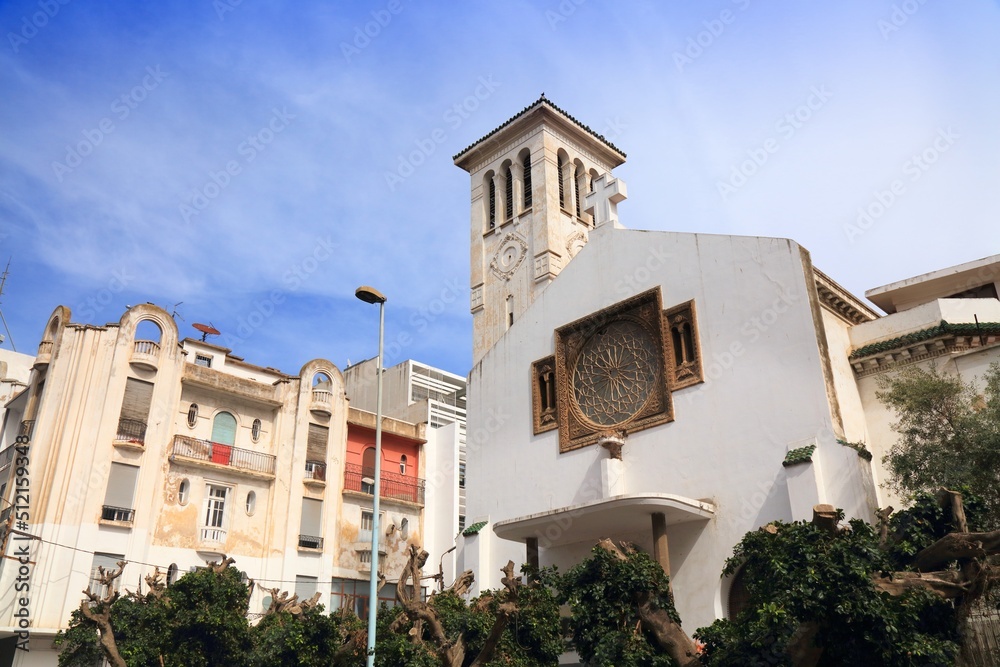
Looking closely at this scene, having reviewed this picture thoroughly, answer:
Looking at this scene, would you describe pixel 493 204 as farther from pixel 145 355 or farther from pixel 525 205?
pixel 145 355

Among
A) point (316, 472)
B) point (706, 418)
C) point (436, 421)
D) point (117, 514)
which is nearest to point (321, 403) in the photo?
point (316, 472)

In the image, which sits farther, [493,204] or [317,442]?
[493,204]

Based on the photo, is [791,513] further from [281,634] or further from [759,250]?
[281,634]

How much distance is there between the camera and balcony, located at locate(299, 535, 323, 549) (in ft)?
93.8

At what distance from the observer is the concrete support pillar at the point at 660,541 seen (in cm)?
1647

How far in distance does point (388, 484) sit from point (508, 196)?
1245 cm

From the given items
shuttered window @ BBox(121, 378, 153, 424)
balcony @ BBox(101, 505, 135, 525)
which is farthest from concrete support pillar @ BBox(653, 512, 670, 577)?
shuttered window @ BBox(121, 378, 153, 424)

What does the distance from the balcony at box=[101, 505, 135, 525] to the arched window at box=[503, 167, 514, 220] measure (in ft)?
57.0

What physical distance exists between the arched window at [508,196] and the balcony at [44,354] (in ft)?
55.7

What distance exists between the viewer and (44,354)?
88.8 feet

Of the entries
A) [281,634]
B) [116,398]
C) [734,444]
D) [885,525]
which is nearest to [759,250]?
[734,444]

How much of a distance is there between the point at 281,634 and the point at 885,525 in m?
11.5

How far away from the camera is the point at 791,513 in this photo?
16109 mm

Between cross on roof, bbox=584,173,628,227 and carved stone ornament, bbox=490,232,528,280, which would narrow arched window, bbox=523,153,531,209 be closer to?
carved stone ornament, bbox=490,232,528,280
